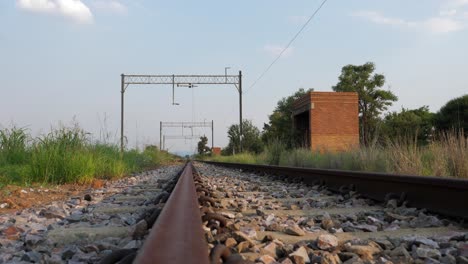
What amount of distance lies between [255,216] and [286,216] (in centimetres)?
26

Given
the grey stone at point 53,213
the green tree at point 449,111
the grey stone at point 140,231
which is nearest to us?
the grey stone at point 140,231

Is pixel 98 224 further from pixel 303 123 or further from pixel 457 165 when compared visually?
pixel 303 123

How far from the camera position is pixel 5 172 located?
332 inches

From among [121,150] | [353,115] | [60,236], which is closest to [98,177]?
[121,150]

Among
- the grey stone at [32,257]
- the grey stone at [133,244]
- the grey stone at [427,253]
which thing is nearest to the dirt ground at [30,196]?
the grey stone at [32,257]

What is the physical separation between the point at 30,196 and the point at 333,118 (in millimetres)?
24656

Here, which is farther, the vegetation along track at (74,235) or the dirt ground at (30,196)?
the dirt ground at (30,196)

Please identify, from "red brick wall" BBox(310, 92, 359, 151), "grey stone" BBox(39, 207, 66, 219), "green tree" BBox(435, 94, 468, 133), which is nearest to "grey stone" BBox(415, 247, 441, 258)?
"grey stone" BBox(39, 207, 66, 219)

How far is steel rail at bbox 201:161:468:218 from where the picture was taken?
11.4 feet

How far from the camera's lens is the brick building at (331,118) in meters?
28.7

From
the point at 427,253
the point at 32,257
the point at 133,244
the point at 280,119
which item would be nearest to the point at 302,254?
the point at 427,253

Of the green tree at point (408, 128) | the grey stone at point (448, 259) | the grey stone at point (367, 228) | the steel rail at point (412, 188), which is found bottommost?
the grey stone at point (448, 259)

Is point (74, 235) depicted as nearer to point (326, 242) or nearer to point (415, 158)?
point (326, 242)

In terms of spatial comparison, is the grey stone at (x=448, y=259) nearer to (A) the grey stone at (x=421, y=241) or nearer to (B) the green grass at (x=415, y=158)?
(A) the grey stone at (x=421, y=241)
